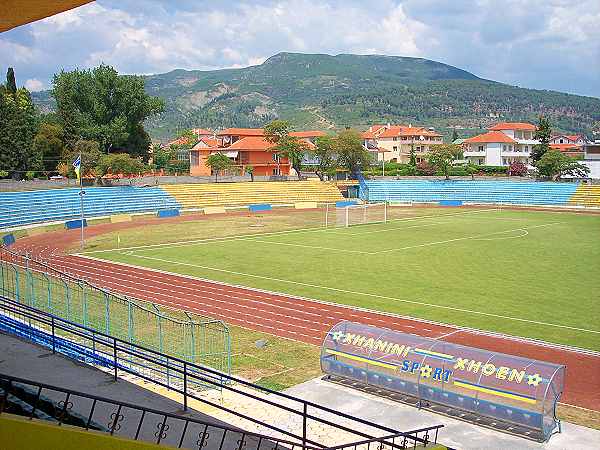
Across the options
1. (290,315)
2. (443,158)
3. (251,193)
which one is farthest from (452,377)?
(443,158)

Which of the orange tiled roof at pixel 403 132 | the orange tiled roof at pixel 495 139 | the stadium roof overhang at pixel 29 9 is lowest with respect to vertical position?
the stadium roof overhang at pixel 29 9

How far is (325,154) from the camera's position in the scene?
311ft

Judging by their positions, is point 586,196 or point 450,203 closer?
point 586,196

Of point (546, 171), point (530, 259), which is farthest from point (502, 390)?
point (546, 171)

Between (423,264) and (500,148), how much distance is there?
99084mm

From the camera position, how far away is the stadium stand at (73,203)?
176ft

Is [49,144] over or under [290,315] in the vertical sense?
over

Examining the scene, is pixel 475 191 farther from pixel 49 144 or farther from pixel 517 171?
pixel 49 144

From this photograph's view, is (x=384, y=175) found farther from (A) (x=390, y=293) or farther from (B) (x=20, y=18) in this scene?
(B) (x=20, y=18)

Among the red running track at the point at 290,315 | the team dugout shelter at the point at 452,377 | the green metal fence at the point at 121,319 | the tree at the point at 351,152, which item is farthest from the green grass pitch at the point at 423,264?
the tree at the point at 351,152

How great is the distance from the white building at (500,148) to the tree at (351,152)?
4300cm

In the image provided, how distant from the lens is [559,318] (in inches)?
944

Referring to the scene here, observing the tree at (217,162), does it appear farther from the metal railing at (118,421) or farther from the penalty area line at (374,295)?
the metal railing at (118,421)

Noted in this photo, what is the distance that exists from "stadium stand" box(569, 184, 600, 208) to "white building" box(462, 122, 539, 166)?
161 ft
